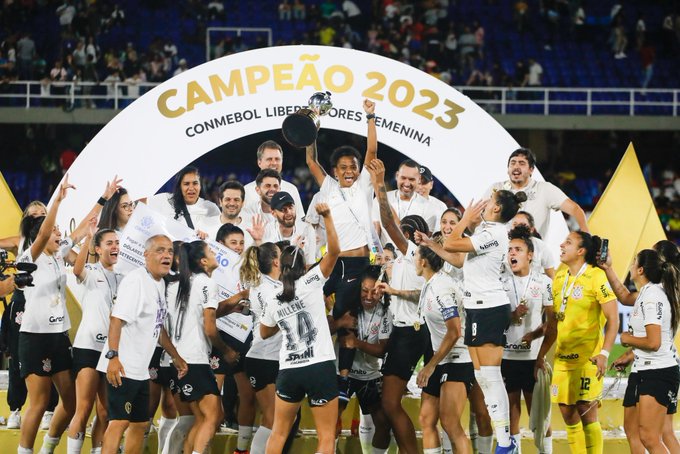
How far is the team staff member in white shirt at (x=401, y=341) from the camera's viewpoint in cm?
870

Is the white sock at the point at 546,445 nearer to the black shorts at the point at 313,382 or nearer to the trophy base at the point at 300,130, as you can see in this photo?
the black shorts at the point at 313,382

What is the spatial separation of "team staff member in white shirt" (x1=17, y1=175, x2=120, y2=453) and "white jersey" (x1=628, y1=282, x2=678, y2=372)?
4415mm

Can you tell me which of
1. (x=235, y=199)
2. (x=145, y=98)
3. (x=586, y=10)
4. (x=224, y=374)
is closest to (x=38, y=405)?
(x=224, y=374)

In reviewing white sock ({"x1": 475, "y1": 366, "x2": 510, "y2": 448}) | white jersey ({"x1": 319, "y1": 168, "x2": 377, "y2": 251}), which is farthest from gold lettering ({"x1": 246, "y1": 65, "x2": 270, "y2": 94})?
white sock ({"x1": 475, "y1": 366, "x2": 510, "y2": 448})

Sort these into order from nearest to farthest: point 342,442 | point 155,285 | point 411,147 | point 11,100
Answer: point 155,285 → point 342,442 → point 411,147 → point 11,100

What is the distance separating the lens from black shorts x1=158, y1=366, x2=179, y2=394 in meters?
8.45

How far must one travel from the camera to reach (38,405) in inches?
340

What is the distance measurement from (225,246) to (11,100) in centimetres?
1369

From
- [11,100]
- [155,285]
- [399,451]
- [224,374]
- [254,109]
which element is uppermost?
[11,100]

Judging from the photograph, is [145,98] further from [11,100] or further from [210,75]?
[11,100]

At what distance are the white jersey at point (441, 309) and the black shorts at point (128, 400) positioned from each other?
2.21m

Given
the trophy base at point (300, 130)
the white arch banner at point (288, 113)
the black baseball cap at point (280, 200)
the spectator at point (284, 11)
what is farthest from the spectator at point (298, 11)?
the black baseball cap at point (280, 200)

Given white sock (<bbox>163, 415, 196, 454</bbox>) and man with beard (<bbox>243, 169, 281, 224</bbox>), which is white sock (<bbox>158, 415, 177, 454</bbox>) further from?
man with beard (<bbox>243, 169, 281, 224</bbox>)

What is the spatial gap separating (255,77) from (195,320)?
3.43m
